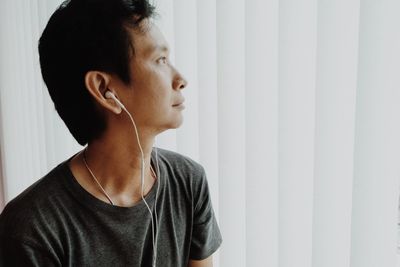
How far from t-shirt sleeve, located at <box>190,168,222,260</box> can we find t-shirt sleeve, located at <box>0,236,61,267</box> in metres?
0.42

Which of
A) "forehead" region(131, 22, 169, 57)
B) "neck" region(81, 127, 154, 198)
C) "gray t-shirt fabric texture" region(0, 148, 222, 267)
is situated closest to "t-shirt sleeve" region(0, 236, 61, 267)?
"gray t-shirt fabric texture" region(0, 148, 222, 267)

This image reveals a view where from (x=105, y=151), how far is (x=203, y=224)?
35 centimetres

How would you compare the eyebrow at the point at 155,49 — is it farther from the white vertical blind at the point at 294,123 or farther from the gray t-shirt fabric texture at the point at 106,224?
the gray t-shirt fabric texture at the point at 106,224

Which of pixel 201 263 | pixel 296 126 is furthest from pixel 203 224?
pixel 296 126

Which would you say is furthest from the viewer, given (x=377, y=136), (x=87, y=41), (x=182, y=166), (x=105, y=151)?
(x=182, y=166)

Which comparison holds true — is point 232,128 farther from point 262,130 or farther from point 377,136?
point 377,136

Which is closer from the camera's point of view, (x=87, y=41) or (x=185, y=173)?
(x=87, y=41)

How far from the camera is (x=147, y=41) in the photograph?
929 mm

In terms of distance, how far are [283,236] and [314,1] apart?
1.88 feet

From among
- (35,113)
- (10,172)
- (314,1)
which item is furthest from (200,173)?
(10,172)

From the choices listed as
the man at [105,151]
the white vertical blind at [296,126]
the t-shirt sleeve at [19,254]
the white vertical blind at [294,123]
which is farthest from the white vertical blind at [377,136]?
the t-shirt sleeve at [19,254]

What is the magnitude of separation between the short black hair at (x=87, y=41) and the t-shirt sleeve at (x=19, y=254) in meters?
0.37

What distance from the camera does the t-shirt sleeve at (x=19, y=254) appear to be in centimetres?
85

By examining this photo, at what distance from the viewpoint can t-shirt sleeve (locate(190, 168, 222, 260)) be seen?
1.11 m
